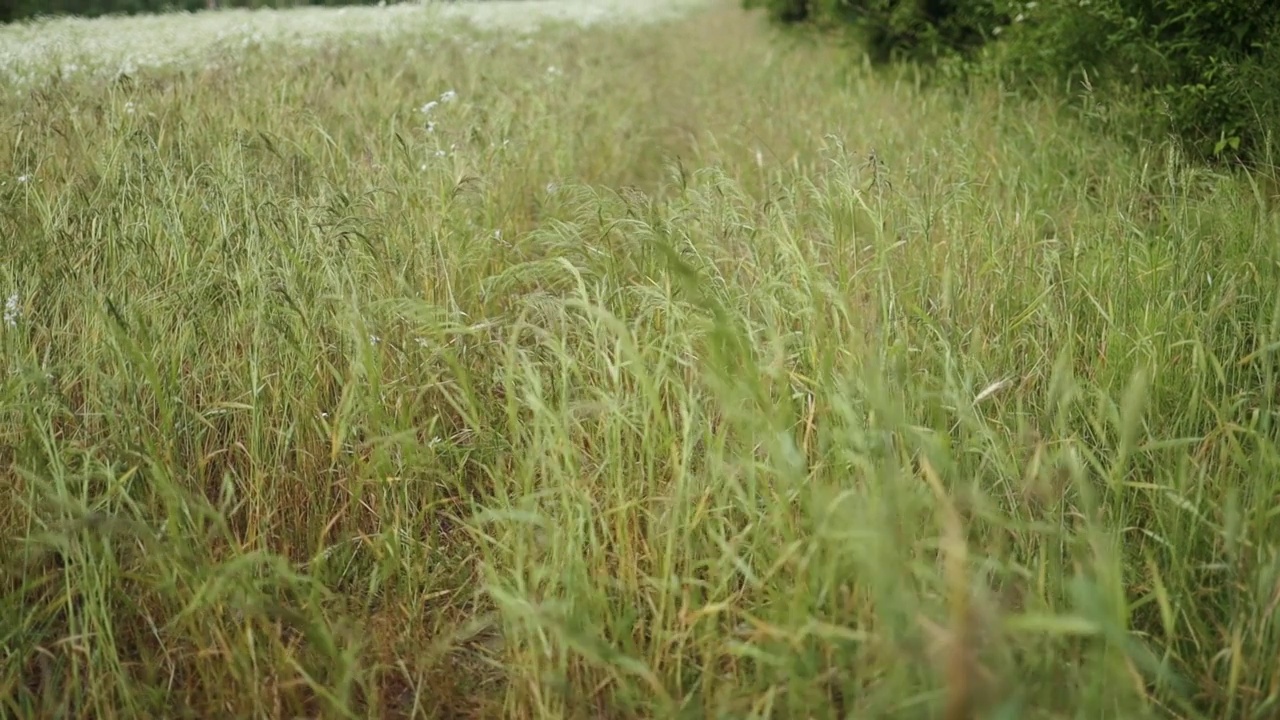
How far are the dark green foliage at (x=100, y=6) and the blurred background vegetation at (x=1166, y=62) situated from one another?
53.6 feet

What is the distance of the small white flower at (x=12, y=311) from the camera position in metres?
2.09

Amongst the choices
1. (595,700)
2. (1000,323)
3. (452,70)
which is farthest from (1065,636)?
(452,70)

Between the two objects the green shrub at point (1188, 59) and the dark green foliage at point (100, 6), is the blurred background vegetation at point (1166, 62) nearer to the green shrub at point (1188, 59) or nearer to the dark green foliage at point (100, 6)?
the green shrub at point (1188, 59)

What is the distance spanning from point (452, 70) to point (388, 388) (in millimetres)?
5043

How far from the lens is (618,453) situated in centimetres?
173

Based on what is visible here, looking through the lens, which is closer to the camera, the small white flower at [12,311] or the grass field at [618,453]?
the grass field at [618,453]

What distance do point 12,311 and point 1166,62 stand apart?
4.48 m

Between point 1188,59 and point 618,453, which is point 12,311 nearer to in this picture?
point 618,453

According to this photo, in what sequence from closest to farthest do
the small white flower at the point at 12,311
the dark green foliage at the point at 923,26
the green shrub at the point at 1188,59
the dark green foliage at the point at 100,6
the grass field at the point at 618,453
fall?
1. the grass field at the point at 618,453
2. the small white flower at the point at 12,311
3. the green shrub at the point at 1188,59
4. the dark green foliage at the point at 923,26
5. the dark green foliage at the point at 100,6

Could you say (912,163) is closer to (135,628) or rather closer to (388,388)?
(388,388)

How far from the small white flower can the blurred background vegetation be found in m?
3.88

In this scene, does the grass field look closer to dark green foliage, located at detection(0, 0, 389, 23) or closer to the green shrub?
the green shrub

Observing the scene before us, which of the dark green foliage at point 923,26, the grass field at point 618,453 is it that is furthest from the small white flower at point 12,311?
the dark green foliage at point 923,26

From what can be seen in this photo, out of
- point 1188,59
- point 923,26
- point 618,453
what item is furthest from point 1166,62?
point 618,453
